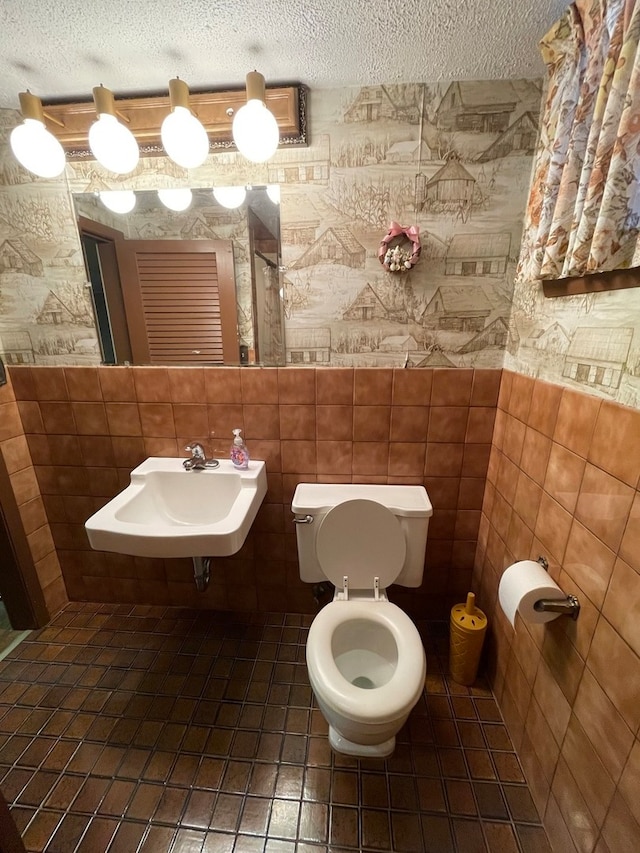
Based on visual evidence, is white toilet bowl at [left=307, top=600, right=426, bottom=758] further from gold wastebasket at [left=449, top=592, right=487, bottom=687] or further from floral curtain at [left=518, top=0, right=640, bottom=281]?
floral curtain at [left=518, top=0, right=640, bottom=281]

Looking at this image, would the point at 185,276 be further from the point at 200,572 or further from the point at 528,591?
the point at 528,591

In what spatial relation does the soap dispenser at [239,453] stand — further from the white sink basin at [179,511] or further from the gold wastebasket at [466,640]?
the gold wastebasket at [466,640]

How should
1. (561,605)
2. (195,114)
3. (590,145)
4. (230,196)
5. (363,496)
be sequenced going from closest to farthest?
(590,145) < (561,605) < (195,114) < (230,196) < (363,496)

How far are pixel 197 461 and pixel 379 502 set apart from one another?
2.57 feet

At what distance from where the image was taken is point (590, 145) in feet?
2.62

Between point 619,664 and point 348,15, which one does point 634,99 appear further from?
point 619,664

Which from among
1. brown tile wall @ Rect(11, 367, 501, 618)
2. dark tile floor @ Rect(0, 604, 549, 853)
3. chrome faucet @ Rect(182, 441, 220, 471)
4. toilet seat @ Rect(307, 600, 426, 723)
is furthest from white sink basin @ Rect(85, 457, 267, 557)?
dark tile floor @ Rect(0, 604, 549, 853)

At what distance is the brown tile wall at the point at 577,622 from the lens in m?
0.73

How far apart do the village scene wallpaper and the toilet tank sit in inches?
20.7

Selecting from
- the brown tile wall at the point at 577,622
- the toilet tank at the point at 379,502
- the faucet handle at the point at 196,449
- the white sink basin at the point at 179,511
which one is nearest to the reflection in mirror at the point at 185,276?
the faucet handle at the point at 196,449

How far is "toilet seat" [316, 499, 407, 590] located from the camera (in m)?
1.31

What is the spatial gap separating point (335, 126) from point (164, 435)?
1351 mm

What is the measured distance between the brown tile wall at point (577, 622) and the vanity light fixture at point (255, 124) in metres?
1.11

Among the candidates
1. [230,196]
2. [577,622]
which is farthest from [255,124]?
[577,622]
